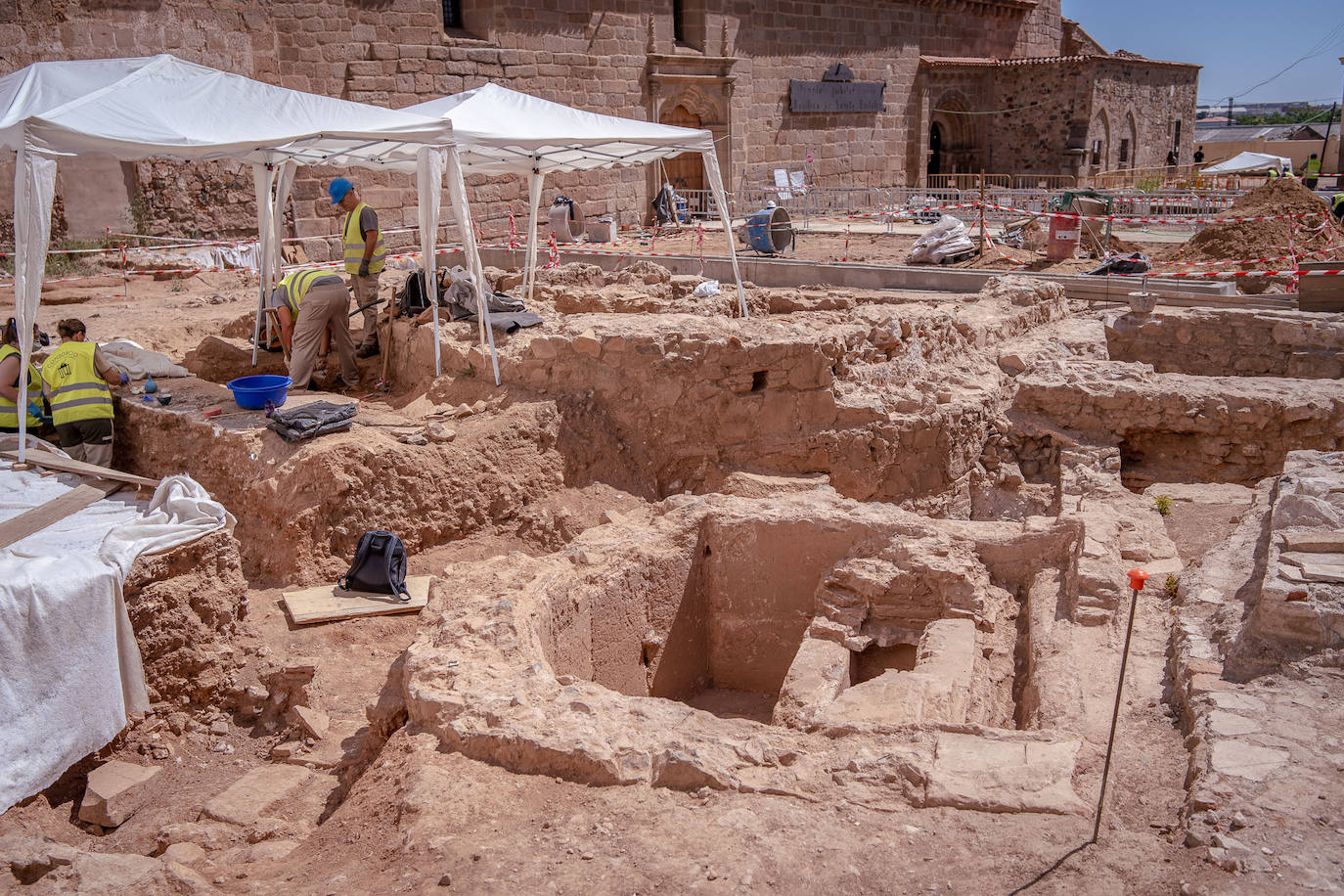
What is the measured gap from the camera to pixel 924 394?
8734 millimetres

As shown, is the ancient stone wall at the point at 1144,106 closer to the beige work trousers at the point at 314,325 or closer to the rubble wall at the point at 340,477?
the beige work trousers at the point at 314,325

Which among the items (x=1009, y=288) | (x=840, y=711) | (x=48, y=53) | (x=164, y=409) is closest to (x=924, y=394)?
(x=1009, y=288)

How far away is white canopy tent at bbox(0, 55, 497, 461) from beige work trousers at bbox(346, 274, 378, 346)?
100cm

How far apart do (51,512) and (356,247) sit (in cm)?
408

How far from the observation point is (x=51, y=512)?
19.9 ft

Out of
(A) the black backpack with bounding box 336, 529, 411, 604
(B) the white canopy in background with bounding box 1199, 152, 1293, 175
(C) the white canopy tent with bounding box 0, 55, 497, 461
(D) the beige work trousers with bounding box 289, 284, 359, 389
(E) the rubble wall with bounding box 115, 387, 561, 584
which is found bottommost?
(A) the black backpack with bounding box 336, 529, 411, 604

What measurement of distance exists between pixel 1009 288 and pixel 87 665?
9.72 m

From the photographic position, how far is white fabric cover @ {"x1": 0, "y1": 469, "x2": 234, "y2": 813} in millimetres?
4582

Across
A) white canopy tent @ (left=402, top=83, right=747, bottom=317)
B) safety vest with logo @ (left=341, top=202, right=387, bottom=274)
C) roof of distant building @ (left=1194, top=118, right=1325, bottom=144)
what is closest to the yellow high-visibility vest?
safety vest with logo @ (left=341, top=202, right=387, bottom=274)

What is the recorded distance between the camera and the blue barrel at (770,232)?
1620cm

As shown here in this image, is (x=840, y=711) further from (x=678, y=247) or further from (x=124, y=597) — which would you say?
(x=678, y=247)

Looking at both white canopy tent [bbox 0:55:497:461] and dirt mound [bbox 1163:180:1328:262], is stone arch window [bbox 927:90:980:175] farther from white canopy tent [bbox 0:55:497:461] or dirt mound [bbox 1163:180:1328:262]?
white canopy tent [bbox 0:55:497:461]

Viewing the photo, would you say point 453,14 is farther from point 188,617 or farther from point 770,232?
point 188,617

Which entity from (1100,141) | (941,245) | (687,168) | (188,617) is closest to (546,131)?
(188,617)
